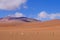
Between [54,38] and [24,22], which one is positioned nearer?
[54,38]

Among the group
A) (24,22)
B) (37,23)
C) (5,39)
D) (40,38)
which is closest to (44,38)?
(40,38)

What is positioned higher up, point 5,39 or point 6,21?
point 6,21

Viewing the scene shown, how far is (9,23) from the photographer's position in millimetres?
36281

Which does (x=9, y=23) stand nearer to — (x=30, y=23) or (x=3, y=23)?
(x=3, y=23)

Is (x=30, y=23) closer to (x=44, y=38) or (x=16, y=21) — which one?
(x=16, y=21)

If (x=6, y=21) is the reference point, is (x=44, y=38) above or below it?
below

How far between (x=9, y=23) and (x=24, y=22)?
275cm

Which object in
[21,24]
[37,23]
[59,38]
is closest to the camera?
[59,38]

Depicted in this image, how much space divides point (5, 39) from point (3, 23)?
975 inches

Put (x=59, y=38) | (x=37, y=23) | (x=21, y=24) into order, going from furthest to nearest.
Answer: (x=21, y=24) < (x=37, y=23) < (x=59, y=38)

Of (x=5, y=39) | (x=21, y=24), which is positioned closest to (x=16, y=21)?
(x=21, y=24)

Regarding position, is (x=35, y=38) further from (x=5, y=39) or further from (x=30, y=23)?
(x=30, y=23)

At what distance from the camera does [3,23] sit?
120ft

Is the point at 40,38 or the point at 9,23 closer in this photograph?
the point at 40,38
